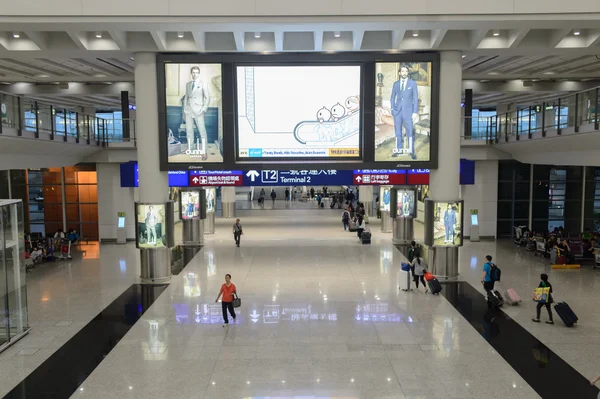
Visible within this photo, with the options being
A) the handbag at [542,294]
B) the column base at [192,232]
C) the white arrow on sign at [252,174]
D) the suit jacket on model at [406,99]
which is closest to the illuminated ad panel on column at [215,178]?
the white arrow on sign at [252,174]

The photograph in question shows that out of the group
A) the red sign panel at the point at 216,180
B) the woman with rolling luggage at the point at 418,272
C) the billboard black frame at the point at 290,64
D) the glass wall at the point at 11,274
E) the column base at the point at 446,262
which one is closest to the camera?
the glass wall at the point at 11,274

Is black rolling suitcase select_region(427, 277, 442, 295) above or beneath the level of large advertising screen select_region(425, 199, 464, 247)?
beneath

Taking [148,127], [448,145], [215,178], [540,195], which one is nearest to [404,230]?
[540,195]

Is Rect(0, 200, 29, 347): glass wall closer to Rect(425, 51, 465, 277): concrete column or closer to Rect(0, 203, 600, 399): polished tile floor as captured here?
Rect(0, 203, 600, 399): polished tile floor

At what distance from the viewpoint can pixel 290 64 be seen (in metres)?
14.2

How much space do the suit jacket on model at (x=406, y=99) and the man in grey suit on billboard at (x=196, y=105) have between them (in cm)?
519

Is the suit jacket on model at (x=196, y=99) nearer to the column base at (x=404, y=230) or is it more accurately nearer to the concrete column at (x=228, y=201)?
the column base at (x=404, y=230)

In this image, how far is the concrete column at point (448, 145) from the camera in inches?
572

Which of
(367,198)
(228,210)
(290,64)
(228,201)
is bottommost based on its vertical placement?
(228,210)

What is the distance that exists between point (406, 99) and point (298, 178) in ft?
22.8

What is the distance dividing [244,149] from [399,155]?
434 centimetres

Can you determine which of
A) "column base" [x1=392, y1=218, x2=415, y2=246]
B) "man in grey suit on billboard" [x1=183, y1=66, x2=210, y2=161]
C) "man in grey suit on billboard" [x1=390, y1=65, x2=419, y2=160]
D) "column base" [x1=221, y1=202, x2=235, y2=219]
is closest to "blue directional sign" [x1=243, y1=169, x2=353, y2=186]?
"column base" [x1=392, y1=218, x2=415, y2=246]

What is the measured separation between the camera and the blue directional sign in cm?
2028

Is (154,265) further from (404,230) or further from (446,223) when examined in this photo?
(404,230)
